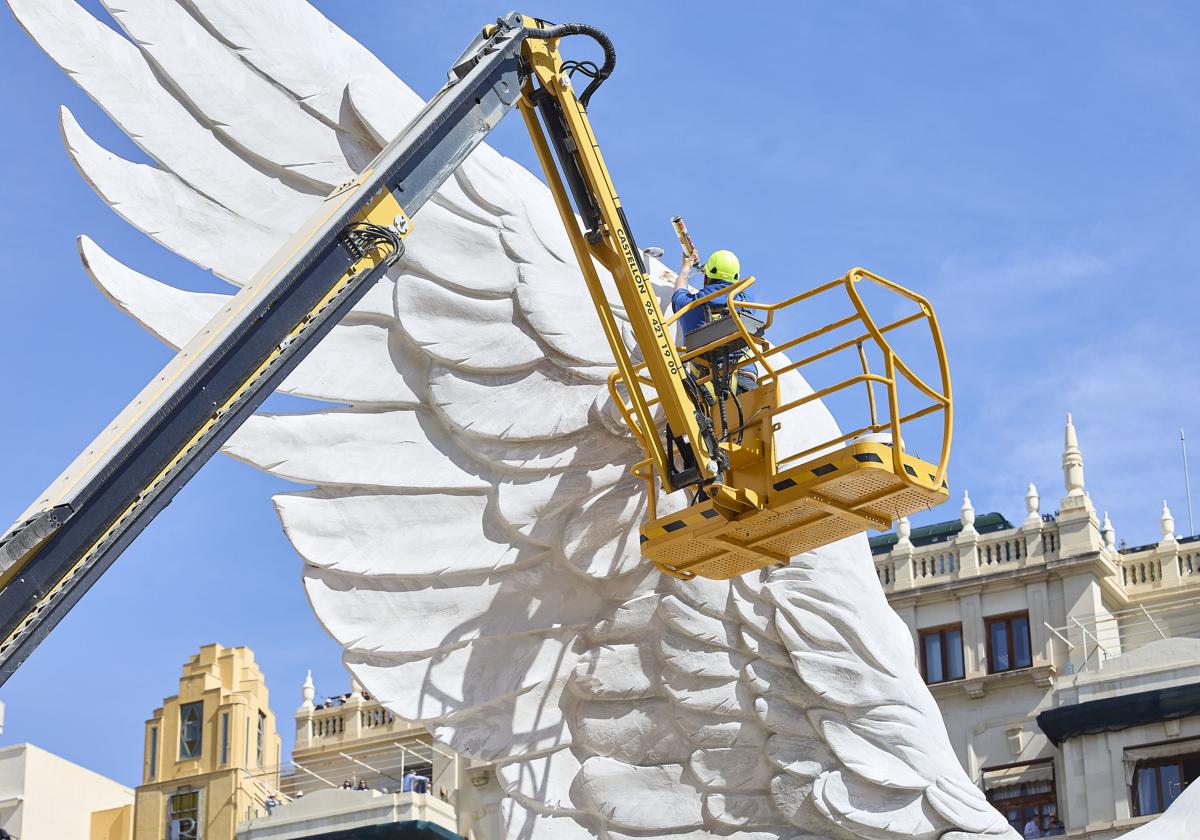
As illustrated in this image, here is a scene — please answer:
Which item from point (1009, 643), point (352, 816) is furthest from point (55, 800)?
point (1009, 643)

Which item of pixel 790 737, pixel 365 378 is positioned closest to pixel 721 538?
pixel 790 737

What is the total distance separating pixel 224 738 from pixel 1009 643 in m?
14.0

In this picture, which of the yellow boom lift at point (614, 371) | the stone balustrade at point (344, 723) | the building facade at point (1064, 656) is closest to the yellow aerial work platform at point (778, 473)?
the yellow boom lift at point (614, 371)

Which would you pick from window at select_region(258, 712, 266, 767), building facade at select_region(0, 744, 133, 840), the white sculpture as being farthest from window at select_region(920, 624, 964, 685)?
the white sculpture

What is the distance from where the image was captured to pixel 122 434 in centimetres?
1130

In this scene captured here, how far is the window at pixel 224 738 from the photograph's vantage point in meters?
40.4

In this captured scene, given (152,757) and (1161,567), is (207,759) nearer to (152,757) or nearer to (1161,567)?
(152,757)

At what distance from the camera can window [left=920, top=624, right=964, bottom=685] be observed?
116 feet

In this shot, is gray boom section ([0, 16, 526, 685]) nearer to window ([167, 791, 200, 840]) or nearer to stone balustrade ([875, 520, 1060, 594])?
stone balustrade ([875, 520, 1060, 594])

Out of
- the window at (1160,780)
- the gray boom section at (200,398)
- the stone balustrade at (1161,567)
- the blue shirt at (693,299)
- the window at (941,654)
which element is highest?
the stone balustrade at (1161,567)

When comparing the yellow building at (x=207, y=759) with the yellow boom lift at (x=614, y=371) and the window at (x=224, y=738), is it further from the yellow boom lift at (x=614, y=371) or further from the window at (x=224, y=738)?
the yellow boom lift at (x=614, y=371)

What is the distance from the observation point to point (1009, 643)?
35281 mm

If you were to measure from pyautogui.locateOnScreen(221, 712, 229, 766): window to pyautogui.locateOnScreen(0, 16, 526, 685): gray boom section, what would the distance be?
91.9 feet

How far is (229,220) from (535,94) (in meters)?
2.12
